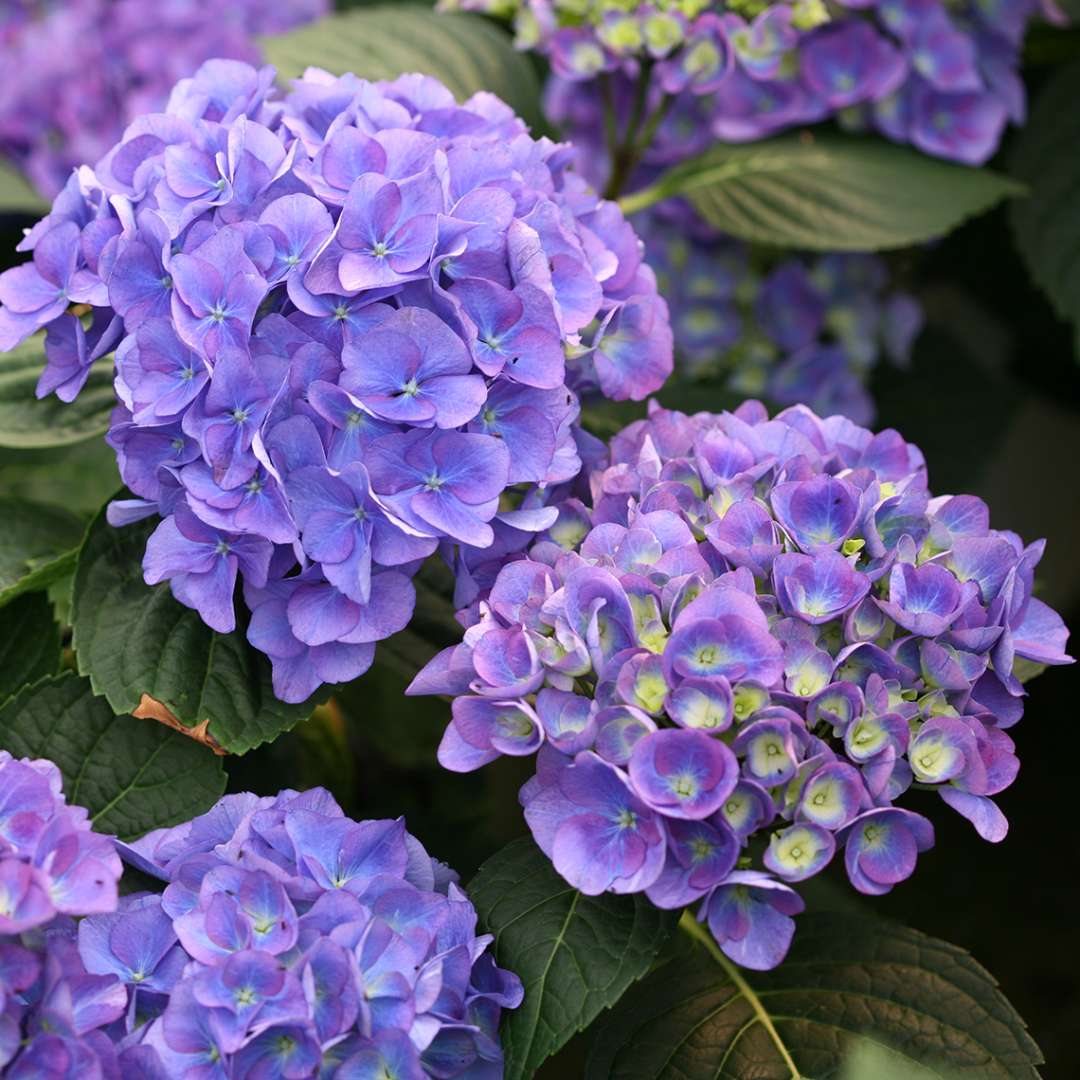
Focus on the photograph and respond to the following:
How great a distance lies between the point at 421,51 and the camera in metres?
1.32

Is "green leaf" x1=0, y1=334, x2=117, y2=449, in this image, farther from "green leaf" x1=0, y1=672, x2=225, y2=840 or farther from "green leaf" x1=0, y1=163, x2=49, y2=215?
"green leaf" x1=0, y1=163, x2=49, y2=215

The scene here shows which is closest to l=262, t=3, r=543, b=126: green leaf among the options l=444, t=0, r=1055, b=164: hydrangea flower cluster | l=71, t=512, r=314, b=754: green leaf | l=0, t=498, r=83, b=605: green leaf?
l=444, t=0, r=1055, b=164: hydrangea flower cluster

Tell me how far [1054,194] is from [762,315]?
0.98ft

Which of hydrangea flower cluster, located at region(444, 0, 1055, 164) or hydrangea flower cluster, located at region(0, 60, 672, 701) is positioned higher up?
hydrangea flower cluster, located at region(0, 60, 672, 701)

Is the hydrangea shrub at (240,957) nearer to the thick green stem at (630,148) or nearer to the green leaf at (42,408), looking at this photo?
the green leaf at (42,408)

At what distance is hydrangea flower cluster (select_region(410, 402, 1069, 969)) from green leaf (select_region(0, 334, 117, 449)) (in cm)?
35

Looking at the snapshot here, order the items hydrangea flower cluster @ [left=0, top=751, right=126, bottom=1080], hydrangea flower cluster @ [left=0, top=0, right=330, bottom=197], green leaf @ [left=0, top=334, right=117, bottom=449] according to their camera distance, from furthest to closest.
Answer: hydrangea flower cluster @ [left=0, top=0, right=330, bottom=197] < green leaf @ [left=0, top=334, right=117, bottom=449] < hydrangea flower cluster @ [left=0, top=751, right=126, bottom=1080]

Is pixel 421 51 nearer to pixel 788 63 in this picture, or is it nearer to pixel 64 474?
pixel 788 63

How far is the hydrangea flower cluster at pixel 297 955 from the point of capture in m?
0.64

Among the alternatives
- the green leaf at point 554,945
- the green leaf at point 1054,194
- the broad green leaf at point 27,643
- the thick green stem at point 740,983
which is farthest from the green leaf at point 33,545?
the green leaf at point 1054,194

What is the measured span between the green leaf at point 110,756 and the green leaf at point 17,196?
0.78 m

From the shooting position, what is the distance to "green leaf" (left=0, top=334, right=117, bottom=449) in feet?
3.14

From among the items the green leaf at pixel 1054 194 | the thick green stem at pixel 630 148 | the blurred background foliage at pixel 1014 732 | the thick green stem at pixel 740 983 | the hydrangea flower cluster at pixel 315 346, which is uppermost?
the hydrangea flower cluster at pixel 315 346

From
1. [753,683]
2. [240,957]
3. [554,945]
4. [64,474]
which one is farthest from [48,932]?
[64,474]
